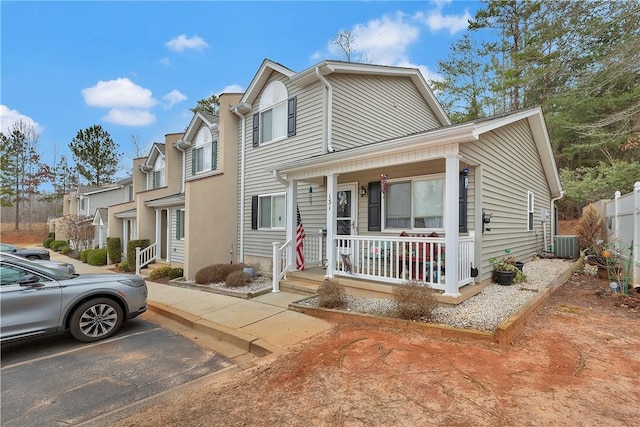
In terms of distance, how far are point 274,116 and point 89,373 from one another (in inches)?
339

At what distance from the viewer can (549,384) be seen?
3.06m

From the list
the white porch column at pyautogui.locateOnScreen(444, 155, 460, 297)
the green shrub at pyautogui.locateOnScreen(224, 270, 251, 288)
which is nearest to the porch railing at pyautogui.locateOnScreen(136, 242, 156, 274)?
the green shrub at pyautogui.locateOnScreen(224, 270, 251, 288)

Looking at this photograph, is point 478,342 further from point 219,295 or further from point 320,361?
point 219,295

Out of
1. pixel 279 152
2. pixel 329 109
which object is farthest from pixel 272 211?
pixel 329 109

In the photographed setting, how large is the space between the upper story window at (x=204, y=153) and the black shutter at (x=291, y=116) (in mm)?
4455

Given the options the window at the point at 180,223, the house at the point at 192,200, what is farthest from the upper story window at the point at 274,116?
the window at the point at 180,223

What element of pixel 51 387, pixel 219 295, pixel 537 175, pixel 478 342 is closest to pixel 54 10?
pixel 219 295

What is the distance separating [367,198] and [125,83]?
20.8 metres

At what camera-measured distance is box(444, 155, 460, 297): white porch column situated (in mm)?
5152

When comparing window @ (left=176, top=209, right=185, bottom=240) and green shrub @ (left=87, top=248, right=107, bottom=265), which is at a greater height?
window @ (left=176, top=209, right=185, bottom=240)

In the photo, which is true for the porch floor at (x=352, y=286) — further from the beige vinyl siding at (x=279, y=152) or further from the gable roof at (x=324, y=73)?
the gable roof at (x=324, y=73)

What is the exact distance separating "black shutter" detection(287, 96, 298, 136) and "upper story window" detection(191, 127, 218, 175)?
4455 mm

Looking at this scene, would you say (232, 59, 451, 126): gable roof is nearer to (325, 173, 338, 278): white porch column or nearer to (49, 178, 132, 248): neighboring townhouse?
(325, 173, 338, 278): white porch column

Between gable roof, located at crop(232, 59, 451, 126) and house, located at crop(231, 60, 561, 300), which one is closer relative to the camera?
house, located at crop(231, 60, 561, 300)
